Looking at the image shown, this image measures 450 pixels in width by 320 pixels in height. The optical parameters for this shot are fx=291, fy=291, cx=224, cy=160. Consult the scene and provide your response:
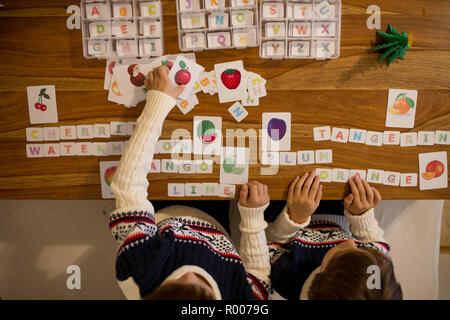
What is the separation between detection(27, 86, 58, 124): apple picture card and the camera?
3.16 ft

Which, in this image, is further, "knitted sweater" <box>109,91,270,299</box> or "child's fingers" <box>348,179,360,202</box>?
"child's fingers" <box>348,179,360,202</box>

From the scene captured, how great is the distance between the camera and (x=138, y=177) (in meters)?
0.87

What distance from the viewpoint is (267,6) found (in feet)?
3.01

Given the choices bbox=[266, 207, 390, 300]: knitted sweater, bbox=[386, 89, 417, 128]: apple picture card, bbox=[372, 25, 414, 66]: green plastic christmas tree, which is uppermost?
bbox=[372, 25, 414, 66]: green plastic christmas tree

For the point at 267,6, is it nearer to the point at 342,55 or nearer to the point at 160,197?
the point at 342,55

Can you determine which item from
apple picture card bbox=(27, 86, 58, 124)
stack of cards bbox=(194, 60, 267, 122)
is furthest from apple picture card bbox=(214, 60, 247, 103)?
apple picture card bbox=(27, 86, 58, 124)

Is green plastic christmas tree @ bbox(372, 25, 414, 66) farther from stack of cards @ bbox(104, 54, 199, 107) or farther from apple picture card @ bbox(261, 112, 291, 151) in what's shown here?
stack of cards @ bbox(104, 54, 199, 107)

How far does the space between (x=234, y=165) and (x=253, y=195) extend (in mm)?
119

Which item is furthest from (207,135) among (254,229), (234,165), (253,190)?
(254,229)

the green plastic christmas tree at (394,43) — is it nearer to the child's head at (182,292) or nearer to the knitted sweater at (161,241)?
the knitted sweater at (161,241)

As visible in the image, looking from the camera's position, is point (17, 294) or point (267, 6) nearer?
point (267, 6)

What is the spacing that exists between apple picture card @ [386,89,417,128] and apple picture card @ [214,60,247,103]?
484 mm

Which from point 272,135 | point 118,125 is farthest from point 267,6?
point 118,125

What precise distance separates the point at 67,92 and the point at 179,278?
27.9 inches
